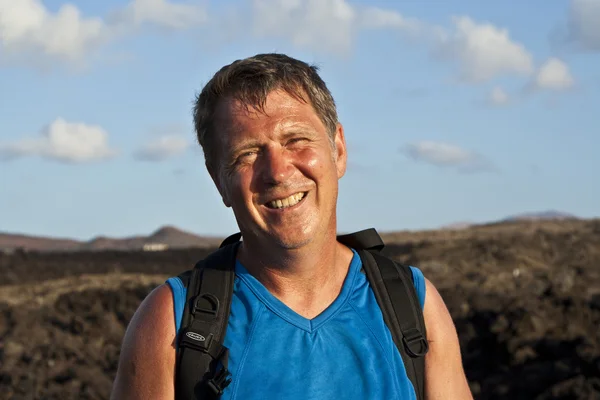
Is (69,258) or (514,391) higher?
(69,258)

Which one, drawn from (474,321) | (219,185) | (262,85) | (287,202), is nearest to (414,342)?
(287,202)

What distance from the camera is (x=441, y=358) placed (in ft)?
10.4

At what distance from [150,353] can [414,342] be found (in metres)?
0.84

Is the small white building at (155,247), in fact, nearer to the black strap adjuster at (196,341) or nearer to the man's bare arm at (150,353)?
the man's bare arm at (150,353)

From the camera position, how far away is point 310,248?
3.09m

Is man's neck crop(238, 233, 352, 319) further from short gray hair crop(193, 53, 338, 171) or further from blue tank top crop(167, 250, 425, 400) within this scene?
short gray hair crop(193, 53, 338, 171)

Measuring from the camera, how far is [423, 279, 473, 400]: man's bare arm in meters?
3.15

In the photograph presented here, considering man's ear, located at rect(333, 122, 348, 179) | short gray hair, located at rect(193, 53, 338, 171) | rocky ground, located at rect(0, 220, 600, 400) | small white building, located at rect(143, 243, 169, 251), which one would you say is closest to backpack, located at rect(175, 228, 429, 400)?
man's ear, located at rect(333, 122, 348, 179)

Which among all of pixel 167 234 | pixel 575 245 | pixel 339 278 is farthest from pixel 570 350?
pixel 167 234

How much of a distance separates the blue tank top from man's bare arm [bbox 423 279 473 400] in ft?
0.43

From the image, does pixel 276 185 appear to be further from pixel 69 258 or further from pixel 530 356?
pixel 69 258

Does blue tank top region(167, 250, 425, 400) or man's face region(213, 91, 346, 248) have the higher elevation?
man's face region(213, 91, 346, 248)

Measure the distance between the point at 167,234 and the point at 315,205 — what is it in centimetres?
5277

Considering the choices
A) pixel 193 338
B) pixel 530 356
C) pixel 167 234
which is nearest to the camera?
pixel 193 338
